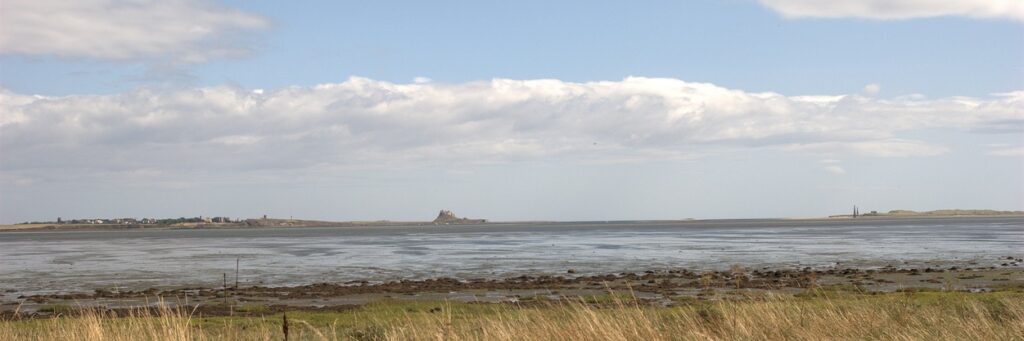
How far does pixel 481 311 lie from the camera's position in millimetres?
25938

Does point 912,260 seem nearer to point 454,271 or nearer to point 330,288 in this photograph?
point 454,271

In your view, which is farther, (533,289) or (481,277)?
(481,277)

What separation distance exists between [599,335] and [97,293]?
31921 millimetres

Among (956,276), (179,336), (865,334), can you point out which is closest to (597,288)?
(956,276)

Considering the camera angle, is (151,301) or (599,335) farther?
(151,301)

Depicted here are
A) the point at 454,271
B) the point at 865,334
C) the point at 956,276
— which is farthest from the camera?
the point at 454,271

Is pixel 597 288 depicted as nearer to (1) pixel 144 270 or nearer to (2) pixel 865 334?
(2) pixel 865 334

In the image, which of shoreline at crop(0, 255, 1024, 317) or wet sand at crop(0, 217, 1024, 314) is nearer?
shoreline at crop(0, 255, 1024, 317)

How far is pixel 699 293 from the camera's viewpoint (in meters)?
34.2

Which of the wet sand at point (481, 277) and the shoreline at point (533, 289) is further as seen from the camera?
the wet sand at point (481, 277)

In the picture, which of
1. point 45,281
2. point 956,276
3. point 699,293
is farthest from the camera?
point 45,281

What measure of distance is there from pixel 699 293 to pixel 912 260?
26603 millimetres

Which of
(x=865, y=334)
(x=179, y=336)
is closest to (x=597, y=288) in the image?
(x=865, y=334)

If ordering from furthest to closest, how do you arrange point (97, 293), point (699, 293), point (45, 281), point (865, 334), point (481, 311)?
point (45, 281) → point (97, 293) → point (699, 293) → point (481, 311) → point (865, 334)
